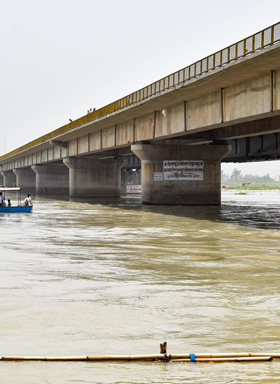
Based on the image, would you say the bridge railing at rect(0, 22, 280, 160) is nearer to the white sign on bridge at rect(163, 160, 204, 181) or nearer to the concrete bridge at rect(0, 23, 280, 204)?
the concrete bridge at rect(0, 23, 280, 204)

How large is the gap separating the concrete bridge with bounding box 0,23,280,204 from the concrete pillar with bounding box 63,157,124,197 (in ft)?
0.48

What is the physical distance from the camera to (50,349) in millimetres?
8477

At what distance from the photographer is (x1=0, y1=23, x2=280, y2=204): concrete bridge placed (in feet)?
107

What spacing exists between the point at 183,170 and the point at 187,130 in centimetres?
1201

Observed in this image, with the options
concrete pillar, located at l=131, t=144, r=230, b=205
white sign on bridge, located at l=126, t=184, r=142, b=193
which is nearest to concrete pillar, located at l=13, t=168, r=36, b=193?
white sign on bridge, located at l=126, t=184, r=142, b=193

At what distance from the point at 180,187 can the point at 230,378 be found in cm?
4965

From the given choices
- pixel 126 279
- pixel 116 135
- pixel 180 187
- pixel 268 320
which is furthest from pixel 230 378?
pixel 116 135

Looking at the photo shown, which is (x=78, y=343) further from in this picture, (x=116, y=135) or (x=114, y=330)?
(x=116, y=135)

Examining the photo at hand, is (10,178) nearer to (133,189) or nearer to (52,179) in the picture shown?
(133,189)

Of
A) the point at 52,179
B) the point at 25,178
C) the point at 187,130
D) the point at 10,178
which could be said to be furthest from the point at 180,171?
the point at 10,178

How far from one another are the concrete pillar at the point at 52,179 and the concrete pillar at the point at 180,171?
55007mm

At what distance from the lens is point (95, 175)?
83.6 meters

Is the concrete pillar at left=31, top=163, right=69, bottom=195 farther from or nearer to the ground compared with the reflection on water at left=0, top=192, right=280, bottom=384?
farther from the ground

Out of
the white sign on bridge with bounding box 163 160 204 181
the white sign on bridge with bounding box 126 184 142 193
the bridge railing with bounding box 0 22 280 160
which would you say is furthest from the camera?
the white sign on bridge with bounding box 126 184 142 193
